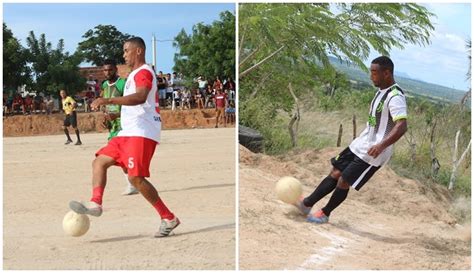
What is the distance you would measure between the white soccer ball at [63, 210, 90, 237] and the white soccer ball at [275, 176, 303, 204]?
1.56 m

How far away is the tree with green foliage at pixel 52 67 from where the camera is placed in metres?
11.2

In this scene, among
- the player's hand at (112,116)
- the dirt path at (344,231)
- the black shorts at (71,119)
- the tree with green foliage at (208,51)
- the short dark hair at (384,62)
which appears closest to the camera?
the dirt path at (344,231)

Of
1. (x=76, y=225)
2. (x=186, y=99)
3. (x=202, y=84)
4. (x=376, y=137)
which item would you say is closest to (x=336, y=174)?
(x=376, y=137)

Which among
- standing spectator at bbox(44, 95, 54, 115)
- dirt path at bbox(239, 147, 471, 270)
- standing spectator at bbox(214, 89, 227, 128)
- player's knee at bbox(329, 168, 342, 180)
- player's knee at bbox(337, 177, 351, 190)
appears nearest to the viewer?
dirt path at bbox(239, 147, 471, 270)

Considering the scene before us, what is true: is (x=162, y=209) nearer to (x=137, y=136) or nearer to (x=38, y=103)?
(x=137, y=136)

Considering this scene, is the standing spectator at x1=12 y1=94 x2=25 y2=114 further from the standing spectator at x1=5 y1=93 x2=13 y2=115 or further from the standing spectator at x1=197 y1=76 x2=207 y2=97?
the standing spectator at x1=197 y1=76 x2=207 y2=97

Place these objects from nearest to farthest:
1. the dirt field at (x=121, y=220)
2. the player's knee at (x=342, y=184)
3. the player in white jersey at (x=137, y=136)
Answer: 1. the dirt field at (x=121, y=220)
2. the player in white jersey at (x=137, y=136)
3. the player's knee at (x=342, y=184)

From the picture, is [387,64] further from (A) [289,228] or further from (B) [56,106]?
→ (B) [56,106]

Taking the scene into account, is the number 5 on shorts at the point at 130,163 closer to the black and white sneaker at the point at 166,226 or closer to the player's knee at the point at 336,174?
the black and white sneaker at the point at 166,226

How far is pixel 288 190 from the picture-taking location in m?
5.23

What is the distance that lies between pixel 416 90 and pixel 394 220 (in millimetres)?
1433

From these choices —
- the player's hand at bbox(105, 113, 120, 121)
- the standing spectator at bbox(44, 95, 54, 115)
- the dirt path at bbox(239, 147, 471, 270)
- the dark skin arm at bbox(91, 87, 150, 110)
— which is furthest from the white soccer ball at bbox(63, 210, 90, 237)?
the standing spectator at bbox(44, 95, 54, 115)

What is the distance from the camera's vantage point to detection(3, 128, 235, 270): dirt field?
4.34 metres

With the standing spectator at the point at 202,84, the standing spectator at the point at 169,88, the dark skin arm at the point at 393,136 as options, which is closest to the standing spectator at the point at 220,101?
the standing spectator at the point at 202,84
